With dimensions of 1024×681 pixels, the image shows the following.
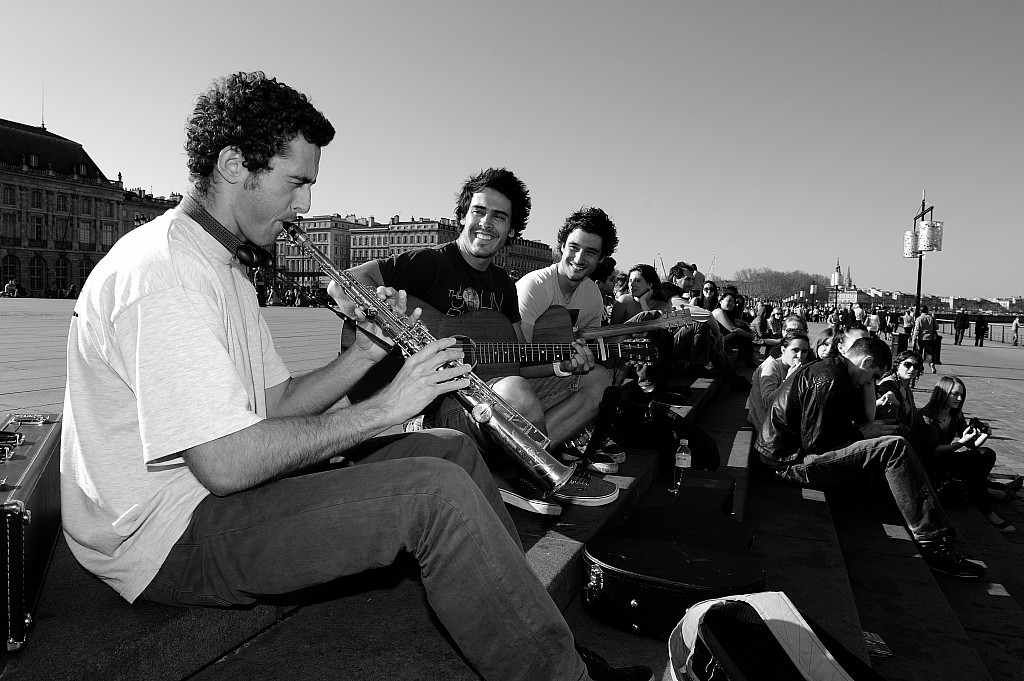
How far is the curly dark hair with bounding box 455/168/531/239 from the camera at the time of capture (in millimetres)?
4625

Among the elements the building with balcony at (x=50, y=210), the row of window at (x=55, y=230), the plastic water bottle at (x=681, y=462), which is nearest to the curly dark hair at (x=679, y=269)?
the plastic water bottle at (x=681, y=462)

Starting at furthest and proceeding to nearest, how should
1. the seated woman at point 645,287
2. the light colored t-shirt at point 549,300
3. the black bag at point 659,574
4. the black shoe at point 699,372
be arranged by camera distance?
the black shoe at point 699,372, the seated woman at point 645,287, the light colored t-shirt at point 549,300, the black bag at point 659,574

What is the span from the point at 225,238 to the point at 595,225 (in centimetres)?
414

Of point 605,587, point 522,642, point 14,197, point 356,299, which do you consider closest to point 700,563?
point 605,587

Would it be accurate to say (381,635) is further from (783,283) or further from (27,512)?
(783,283)

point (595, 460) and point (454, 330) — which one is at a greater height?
point (454, 330)

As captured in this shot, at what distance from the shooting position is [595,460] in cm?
454

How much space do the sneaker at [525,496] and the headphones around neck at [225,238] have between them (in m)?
1.69

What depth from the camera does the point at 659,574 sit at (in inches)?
110

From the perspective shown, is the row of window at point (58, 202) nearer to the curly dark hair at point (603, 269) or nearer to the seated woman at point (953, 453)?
the curly dark hair at point (603, 269)

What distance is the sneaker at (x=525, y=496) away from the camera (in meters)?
3.30

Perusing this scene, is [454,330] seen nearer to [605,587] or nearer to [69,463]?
[605,587]

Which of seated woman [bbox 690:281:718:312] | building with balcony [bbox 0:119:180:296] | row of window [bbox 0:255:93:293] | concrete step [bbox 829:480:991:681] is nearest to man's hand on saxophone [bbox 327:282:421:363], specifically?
concrete step [bbox 829:480:991:681]

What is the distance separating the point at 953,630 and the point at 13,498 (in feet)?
14.7
